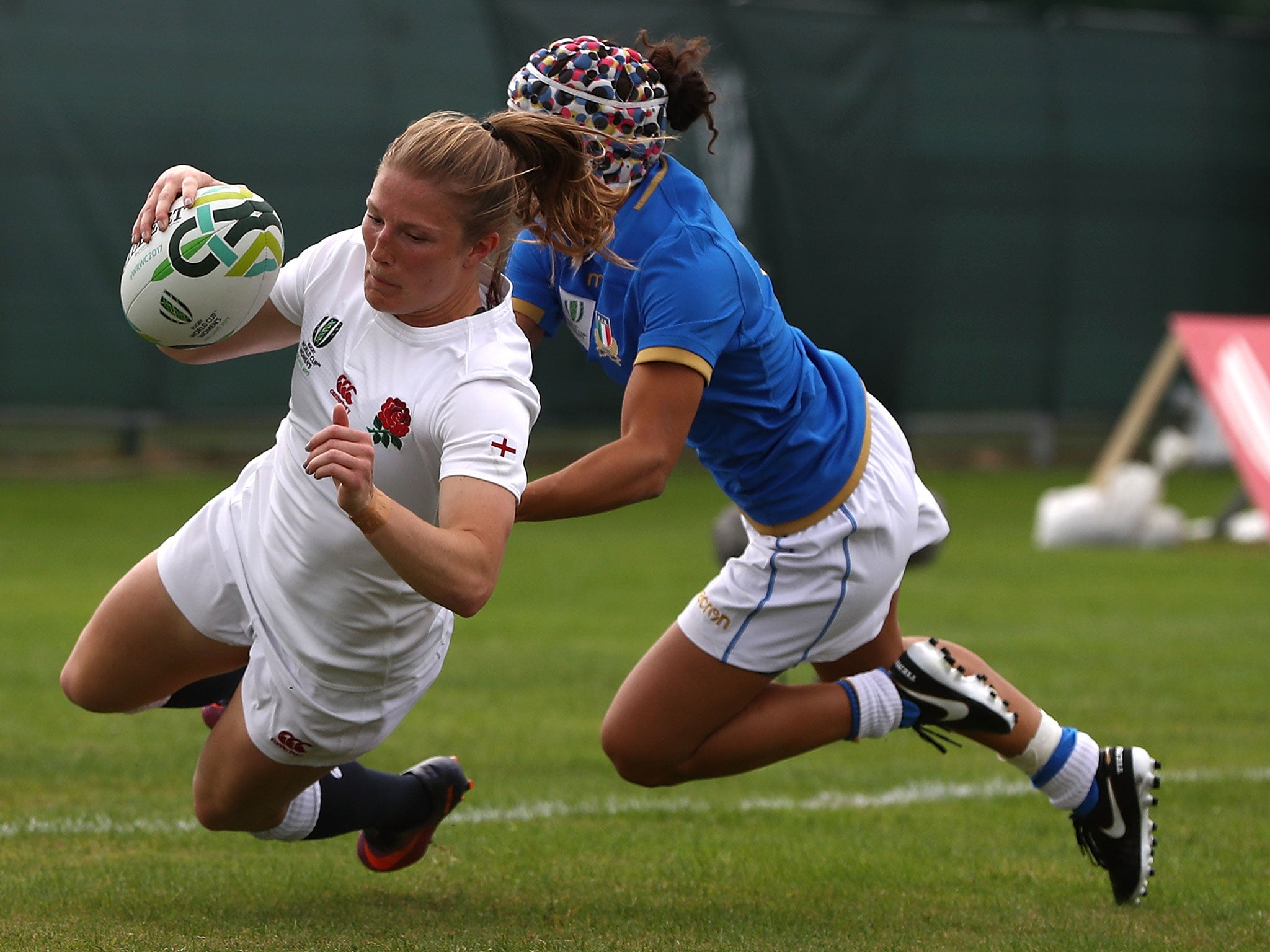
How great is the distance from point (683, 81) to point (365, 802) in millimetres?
1838

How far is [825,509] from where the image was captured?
4.10 metres

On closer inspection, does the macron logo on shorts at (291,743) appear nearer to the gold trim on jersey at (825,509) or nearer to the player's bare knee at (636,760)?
the player's bare knee at (636,760)

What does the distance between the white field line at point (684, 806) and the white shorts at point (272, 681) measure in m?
1.20

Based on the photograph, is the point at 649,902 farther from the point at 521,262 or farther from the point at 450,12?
the point at 450,12

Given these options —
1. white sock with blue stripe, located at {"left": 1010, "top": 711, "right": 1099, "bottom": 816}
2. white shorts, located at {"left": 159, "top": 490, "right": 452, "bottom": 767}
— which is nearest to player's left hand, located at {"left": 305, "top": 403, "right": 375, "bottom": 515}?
white shorts, located at {"left": 159, "top": 490, "right": 452, "bottom": 767}

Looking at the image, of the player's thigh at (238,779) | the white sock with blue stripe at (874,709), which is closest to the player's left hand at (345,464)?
the player's thigh at (238,779)

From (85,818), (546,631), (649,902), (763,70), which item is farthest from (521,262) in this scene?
(763,70)

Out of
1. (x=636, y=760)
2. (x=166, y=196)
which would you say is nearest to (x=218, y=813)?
(x=636, y=760)

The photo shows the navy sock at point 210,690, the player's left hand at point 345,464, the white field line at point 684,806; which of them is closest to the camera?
the player's left hand at point 345,464

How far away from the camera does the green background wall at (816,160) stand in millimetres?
14180

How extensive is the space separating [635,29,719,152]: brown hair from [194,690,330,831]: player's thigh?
166 cm

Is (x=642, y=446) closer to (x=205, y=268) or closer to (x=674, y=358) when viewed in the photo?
(x=674, y=358)

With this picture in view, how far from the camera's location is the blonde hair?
10.5ft

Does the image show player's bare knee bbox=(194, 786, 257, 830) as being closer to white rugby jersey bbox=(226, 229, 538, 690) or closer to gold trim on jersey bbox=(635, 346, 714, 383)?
white rugby jersey bbox=(226, 229, 538, 690)
